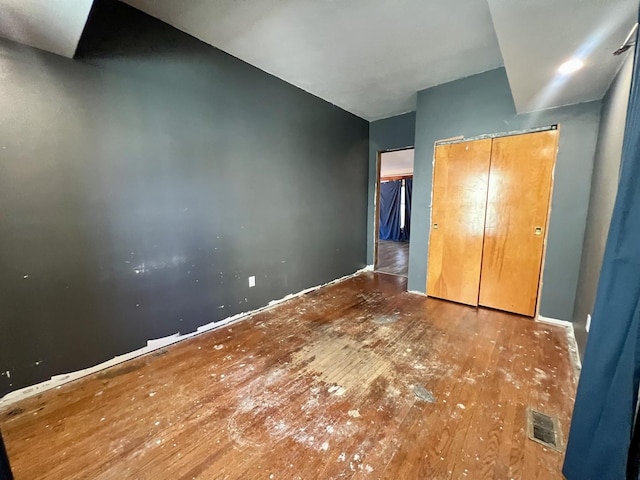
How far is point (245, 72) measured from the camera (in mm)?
2693

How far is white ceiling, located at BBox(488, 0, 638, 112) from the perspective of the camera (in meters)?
1.26

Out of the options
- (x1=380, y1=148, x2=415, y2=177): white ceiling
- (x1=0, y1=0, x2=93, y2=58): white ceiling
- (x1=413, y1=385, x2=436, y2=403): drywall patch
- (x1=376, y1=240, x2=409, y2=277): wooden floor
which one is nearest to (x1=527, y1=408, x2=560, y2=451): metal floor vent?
(x1=413, y1=385, x2=436, y2=403): drywall patch

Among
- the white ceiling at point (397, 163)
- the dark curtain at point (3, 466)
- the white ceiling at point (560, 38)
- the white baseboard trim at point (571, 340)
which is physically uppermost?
the white ceiling at point (397, 163)

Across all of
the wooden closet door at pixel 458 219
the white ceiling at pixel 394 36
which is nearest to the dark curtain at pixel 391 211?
the wooden closet door at pixel 458 219

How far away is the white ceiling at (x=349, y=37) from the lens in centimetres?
192

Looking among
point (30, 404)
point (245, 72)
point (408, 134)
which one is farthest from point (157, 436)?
point (408, 134)

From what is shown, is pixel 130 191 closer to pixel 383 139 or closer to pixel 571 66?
pixel 571 66

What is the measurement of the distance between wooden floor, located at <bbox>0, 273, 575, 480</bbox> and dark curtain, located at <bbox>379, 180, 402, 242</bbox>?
638cm

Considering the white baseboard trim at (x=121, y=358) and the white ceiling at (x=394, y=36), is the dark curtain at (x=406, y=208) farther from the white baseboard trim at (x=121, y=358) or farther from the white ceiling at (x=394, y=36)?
the white baseboard trim at (x=121, y=358)

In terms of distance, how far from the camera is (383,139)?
4418mm

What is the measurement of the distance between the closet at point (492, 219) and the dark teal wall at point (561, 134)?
9 cm

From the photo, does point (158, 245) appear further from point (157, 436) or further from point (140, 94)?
point (157, 436)

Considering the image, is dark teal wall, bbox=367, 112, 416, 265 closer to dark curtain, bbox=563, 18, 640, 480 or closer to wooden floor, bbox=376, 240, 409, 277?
wooden floor, bbox=376, 240, 409, 277

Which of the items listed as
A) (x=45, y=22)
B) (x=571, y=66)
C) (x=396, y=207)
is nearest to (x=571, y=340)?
(x=571, y=66)
